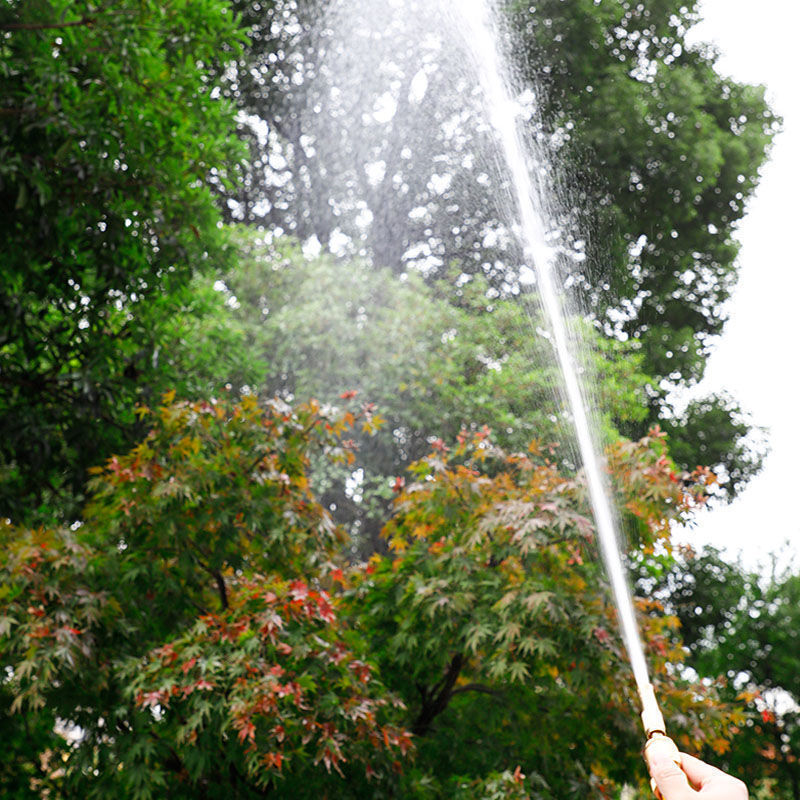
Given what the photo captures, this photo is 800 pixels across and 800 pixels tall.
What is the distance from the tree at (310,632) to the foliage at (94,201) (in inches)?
66.1

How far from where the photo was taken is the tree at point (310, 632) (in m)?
4.00

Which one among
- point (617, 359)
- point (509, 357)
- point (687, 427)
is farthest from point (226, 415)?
point (687, 427)

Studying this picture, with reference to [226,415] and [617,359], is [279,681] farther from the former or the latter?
[617,359]

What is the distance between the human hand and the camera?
1.37 m

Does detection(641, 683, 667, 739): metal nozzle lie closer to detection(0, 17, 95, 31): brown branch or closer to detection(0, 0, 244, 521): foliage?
detection(0, 0, 244, 521): foliage

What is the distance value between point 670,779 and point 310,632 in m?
2.99

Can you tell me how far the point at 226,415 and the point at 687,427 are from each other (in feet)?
31.6

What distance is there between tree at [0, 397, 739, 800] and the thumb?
2446 millimetres

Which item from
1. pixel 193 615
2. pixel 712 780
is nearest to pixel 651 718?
pixel 712 780

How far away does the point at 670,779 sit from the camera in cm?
143

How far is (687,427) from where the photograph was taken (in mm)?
13250

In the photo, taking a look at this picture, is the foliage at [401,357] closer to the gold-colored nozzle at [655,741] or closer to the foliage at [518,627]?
the foliage at [518,627]

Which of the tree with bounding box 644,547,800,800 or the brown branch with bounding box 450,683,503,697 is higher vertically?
the tree with bounding box 644,547,800,800

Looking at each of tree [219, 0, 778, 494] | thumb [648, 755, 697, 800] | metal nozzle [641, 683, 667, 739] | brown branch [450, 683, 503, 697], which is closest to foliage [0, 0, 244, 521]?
brown branch [450, 683, 503, 697]
